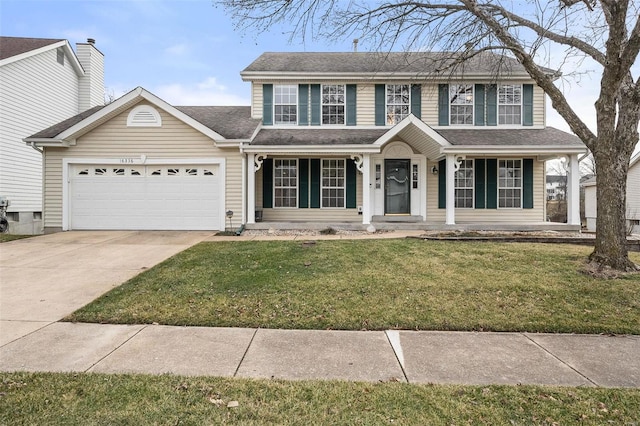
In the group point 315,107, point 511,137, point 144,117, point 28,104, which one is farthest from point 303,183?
point 28,104

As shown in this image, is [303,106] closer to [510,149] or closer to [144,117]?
[144,117]

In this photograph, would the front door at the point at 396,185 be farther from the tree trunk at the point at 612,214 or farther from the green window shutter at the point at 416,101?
the tree trunk at the point at 612,214

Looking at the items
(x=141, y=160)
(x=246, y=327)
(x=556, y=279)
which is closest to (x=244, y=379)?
(x=246, y=327)

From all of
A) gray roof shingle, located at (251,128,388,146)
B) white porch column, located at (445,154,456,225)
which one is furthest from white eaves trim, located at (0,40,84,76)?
white porch column, located at (445,154,456,225)

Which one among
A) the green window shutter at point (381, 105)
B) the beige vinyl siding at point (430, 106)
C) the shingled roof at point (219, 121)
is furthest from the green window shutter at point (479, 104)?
the shingled roof at point (219, 121)

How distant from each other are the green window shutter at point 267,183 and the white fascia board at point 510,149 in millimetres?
6081

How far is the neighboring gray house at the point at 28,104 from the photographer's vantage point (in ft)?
45.6

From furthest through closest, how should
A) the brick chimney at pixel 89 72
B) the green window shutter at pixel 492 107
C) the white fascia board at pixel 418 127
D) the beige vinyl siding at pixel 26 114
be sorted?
1. the brick chimney at pixel 89 72
2. the beige vinyl siding at pixel 26 114
3. the green window shutter at pixel 492 107
4. the white fascia board at pixel 418 127

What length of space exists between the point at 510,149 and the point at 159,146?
11.5 metres

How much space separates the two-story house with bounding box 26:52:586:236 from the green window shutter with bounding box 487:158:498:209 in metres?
0.04

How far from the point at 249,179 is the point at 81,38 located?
14369 mm

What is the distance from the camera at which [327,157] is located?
1284 cm

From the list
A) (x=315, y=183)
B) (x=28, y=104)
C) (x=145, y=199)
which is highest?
(x=28, y=104)

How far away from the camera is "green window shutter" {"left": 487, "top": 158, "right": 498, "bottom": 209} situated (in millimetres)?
12914
